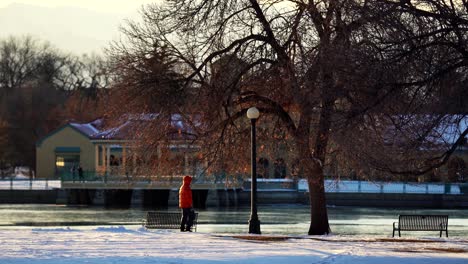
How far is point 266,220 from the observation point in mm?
52469

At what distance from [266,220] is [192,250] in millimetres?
32404

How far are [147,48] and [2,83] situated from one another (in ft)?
316

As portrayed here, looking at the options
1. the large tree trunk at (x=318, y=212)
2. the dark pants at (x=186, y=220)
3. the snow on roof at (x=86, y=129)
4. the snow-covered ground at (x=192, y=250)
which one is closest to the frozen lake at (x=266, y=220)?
the large tree trunk at (x=318, y=212)

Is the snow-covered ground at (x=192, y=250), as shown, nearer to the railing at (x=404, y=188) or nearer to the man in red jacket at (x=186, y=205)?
the man in red jacket at (x=186, y=205)

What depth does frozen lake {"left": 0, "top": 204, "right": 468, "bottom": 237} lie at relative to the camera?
43.5 meters

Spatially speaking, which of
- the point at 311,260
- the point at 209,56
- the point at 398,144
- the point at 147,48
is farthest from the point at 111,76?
the point at 311,260

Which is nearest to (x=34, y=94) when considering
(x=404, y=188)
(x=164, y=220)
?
(x=404, y=188)

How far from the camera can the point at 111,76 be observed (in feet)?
115

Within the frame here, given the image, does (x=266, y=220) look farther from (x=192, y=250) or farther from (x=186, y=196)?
(x=192, y=250)

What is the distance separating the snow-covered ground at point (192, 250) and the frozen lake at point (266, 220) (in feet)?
54.0

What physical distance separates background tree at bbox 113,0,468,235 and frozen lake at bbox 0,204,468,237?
8084 millimetres

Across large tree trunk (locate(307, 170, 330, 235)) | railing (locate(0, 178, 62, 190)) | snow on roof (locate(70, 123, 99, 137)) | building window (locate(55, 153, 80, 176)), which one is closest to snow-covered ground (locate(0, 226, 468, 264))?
large tree trunk (locate(307, 170, 330, 235))

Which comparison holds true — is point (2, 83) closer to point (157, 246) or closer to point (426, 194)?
point (426, 194)

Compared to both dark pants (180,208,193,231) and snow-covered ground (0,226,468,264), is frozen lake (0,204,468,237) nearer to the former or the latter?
dark pants (180,208,193,231)
